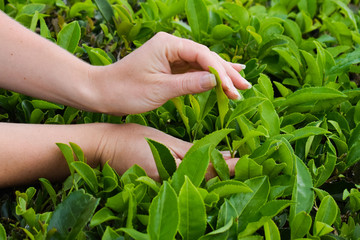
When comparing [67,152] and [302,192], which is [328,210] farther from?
[67,152]

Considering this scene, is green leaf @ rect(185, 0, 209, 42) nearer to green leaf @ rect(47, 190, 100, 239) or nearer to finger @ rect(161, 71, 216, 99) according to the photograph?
finger @ rect(161, 71, 216, 99)

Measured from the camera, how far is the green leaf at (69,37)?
1.75 meters

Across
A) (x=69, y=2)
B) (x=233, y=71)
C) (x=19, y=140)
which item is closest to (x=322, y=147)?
(x=233, y=71)

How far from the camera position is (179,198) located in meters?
1.07

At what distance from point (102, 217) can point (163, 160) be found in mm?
221

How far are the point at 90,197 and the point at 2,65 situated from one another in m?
0.63

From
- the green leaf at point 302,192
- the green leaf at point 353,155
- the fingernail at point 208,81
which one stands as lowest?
the green leaf at point 353,155

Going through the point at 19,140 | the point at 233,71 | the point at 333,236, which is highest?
the point at 233,71

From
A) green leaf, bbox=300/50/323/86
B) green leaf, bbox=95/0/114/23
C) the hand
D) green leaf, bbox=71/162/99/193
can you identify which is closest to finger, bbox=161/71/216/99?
the hand

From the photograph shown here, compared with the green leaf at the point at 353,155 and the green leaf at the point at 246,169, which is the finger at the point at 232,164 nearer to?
the green leaf at the point at 246,169

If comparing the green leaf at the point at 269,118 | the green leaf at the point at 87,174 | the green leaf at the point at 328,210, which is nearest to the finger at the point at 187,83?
the green leaf at the point at 269,118

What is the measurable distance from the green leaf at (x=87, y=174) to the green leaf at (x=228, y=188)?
0.98ft

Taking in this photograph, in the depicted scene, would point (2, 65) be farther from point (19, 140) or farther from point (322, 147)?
point (322, 147)

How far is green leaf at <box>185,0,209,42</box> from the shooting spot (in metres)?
1.87
